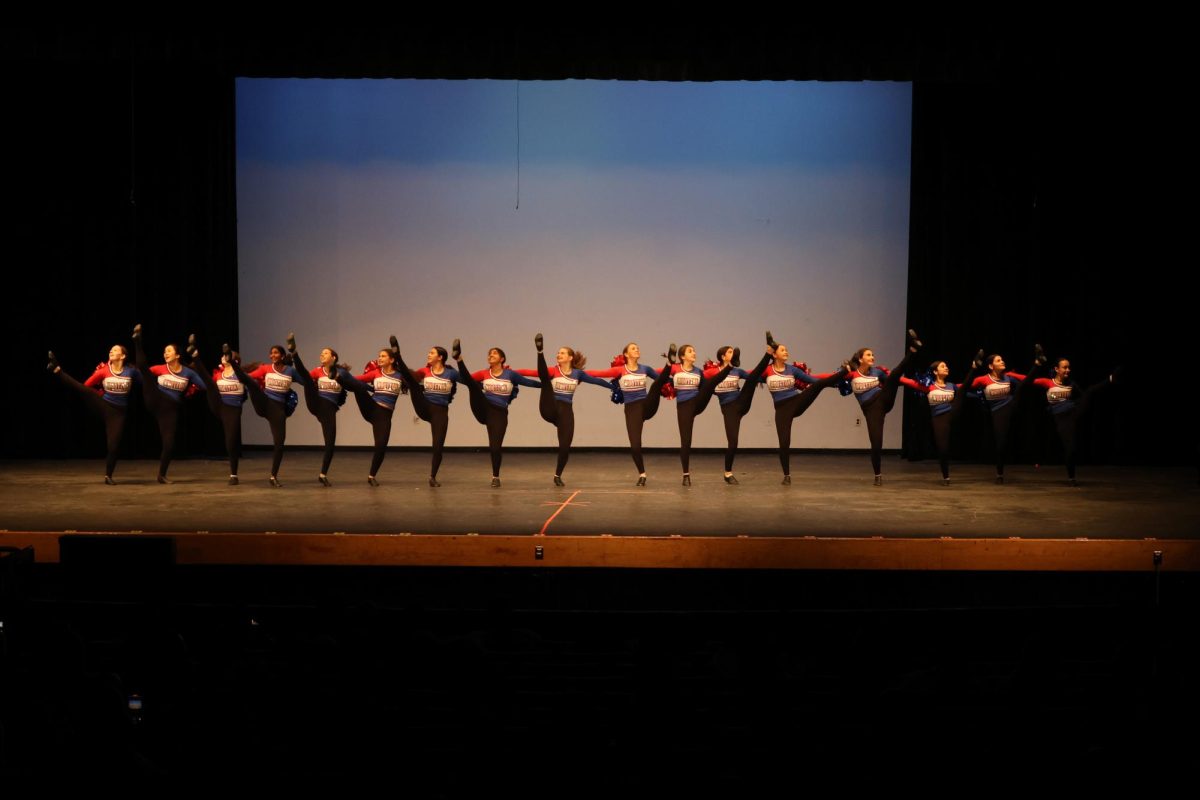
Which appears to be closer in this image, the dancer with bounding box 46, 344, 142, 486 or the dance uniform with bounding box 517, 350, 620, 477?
the dance uniform with bounding box 517, 350, 620, 477

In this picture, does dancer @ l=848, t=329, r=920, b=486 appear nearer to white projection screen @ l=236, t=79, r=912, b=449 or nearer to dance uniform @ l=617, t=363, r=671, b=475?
dance uniform @ l=617, t=363, r=671, b=475

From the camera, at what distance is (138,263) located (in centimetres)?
1205

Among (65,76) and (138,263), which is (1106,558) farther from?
(65,76)

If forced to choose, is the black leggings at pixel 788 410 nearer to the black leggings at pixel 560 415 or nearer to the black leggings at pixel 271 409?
the black leggings at pixel 560 415

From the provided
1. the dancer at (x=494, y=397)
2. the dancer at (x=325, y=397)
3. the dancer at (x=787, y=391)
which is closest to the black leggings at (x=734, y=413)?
the dancer at (x=787, y=391)

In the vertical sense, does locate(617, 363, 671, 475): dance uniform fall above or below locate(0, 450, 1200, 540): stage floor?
above

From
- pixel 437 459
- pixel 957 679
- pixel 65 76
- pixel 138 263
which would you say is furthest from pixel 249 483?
pixel 957 679

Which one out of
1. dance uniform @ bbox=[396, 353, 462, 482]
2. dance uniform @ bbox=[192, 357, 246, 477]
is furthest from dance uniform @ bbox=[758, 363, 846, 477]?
dance uniform @ bbox=[192, 357, 246, 477]

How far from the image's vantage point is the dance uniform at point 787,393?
10.2 metres

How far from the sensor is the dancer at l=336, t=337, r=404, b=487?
31.9ft

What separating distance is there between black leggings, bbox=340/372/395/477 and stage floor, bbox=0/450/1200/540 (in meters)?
0.33

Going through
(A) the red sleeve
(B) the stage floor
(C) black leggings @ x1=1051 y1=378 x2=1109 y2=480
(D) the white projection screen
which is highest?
(D) the white projection screen

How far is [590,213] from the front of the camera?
12250 mm

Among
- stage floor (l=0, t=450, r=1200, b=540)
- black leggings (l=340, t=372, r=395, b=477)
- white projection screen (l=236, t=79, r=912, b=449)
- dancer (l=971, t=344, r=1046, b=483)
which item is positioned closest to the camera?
stage floor (l=0, t=450, r=1200, b=540)
